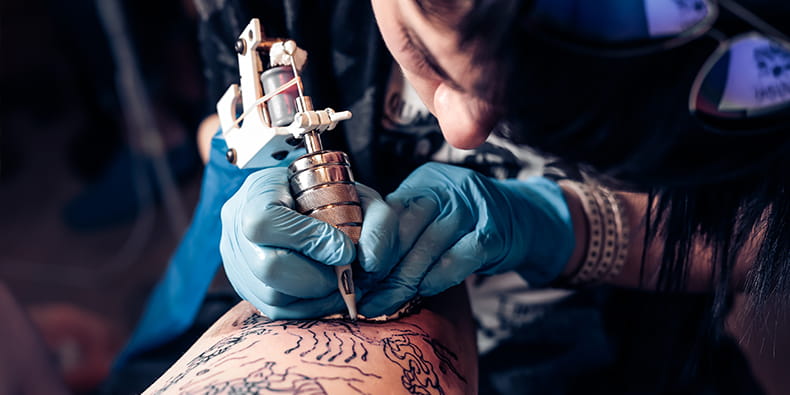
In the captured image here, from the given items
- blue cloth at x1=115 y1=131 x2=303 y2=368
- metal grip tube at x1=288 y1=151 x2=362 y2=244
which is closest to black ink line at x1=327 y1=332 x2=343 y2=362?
metal grip tube at x1=288 y1=151 x2=362 y2=244

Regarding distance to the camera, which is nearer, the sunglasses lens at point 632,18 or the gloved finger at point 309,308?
the sunglasses lens at point 632,18

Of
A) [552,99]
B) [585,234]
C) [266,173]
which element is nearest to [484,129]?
[552,99]

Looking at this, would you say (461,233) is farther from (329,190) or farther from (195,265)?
(195,265)

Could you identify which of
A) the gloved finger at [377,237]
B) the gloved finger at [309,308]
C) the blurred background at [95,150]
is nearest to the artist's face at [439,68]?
the gloved finger at [377,237]

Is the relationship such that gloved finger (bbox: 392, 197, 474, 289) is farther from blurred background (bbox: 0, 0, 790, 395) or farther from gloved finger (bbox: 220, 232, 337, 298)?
blurred background (bbox: 0, 0, 790, 395)

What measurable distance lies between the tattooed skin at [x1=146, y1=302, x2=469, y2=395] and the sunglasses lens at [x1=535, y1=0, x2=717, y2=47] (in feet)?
1.16

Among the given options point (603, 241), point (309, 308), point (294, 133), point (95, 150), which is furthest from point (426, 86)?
point (95, 150)

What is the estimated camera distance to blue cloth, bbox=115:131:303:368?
0.75m

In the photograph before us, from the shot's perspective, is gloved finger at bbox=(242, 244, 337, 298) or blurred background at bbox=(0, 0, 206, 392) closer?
gloved finger at bbox=(242, 244, 337, 298)

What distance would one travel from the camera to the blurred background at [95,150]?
1.87 metres

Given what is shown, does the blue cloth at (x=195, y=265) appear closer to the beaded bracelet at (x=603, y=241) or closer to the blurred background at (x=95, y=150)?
the beaded bracelet at (x=603, y=241)

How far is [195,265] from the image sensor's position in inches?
33.0

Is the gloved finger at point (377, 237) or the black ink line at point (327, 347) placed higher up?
the gloved finger at point (377, 237)

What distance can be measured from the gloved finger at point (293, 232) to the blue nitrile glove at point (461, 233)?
94mm
